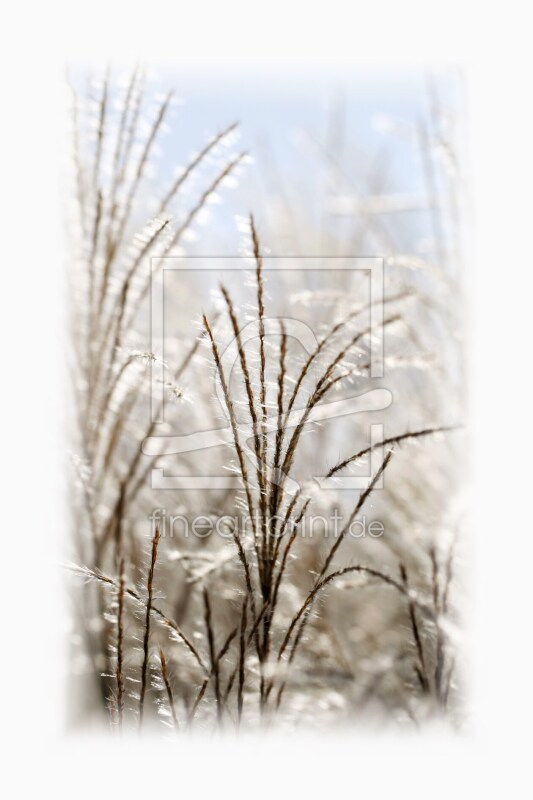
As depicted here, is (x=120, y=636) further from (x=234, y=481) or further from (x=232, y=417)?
(x=234, y=481)

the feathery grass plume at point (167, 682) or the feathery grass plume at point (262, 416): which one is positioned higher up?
the feathery grass plume at point (262, 416)

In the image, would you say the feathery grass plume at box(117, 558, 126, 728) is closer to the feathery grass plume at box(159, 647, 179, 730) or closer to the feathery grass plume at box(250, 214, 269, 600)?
the feathery grass plume at box(159, 647, 179, 730)

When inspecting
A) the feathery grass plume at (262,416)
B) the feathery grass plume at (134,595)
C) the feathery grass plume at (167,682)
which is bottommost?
the feathery grass plume at (167,682)

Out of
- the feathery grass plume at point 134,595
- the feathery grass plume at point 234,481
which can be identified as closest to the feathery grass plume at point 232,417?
the feathery grass plume at point 234,481

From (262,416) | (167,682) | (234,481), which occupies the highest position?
(262,416)

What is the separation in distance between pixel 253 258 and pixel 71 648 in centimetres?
70

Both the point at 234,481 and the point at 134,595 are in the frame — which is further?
the point at 234,481

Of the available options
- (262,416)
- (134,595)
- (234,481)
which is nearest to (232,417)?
(262,416)

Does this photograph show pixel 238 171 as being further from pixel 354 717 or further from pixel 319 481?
pixel 354 717

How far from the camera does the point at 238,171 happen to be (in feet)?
3.14

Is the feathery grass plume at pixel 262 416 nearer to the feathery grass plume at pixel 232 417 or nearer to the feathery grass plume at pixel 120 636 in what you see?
the feathery grass plume at pixel 232 417

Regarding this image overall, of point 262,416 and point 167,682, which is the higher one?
point 262,416

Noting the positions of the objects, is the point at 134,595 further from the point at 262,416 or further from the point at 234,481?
the point at 234,481

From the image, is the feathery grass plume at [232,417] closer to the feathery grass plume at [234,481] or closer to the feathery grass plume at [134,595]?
the feathery grass plume at [234,481]
